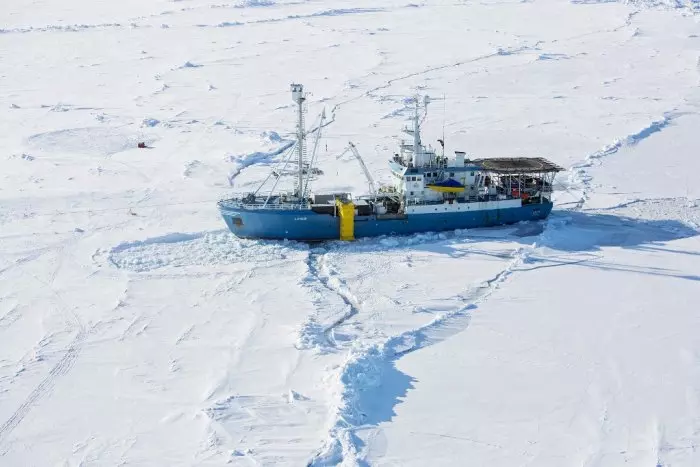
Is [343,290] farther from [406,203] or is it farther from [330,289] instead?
[406,203]

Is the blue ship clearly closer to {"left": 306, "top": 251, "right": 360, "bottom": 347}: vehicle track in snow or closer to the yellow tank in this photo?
the yellow tank

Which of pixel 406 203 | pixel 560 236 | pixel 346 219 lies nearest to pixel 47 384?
pixel 346 219

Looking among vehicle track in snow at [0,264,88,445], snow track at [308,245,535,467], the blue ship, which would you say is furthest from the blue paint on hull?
vehicle track in snow at [0,264,88,445]

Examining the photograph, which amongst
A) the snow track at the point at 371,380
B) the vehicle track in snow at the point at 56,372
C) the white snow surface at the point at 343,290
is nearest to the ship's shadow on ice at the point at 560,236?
the white snow surface at the point at 343,290

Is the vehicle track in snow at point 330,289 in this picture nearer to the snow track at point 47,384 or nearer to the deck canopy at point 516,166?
the snow track at point 47,384

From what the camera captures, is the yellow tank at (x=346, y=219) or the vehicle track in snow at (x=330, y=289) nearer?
the vehicle track in snow at (x=330, y=289)

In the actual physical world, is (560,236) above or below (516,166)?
below

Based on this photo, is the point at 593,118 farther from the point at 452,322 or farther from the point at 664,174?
the point at 452,322
